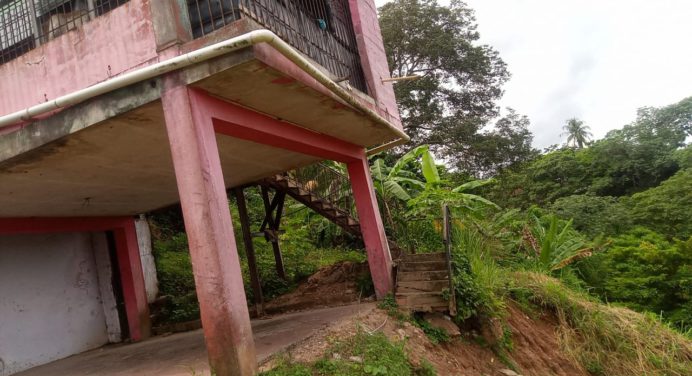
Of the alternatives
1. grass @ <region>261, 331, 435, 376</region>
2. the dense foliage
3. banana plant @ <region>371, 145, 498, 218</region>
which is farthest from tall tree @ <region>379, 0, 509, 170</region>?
grass @ <region>261, 331, 435, 376</region>

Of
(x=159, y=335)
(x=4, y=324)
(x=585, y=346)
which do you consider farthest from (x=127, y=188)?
(x=585, y=346)

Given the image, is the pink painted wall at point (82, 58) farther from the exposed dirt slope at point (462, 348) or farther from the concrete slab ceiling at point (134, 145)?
the exposed dirt slope at point (462, 348)

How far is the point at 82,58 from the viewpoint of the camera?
444 centimetres

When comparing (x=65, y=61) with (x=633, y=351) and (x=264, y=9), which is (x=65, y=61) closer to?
(x=264, y=9)

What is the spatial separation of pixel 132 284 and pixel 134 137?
17.8 feet

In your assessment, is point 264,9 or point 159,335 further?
point 159,335

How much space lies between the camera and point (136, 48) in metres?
4.16

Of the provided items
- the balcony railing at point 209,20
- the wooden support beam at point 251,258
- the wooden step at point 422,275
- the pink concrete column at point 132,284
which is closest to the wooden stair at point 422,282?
the wooden step at point 422,275

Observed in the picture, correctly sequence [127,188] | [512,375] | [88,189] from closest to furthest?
[512,375] < [88,189] < [127,188]

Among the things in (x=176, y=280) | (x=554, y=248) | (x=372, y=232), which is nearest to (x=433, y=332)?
(x=372, y=232)

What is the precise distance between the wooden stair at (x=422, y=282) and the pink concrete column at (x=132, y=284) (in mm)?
5435

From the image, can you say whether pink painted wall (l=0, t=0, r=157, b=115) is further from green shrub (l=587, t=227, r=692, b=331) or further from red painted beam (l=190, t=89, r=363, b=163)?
green shrub (l=587, t=227, r=692, b=331)

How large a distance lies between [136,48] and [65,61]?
999 millimetres

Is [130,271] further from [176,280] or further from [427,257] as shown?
[427,257]
